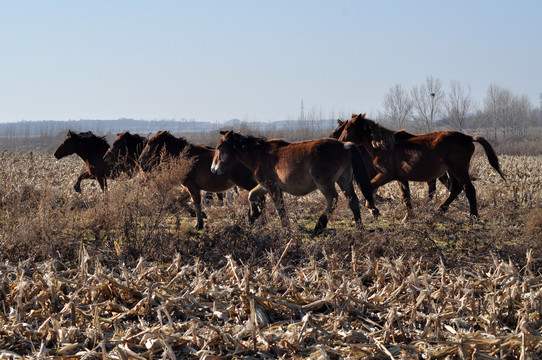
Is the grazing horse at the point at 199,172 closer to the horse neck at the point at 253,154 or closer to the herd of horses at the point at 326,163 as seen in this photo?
the herd of horses at the point at 326,163

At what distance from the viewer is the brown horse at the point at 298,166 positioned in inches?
456

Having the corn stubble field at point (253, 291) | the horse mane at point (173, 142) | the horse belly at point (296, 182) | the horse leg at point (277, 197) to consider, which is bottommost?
the corn stubble field at point (253, 291)

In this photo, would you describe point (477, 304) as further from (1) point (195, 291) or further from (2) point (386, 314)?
(1) point (195, 291)

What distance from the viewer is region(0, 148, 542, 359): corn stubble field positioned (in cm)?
576

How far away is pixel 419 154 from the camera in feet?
43.0

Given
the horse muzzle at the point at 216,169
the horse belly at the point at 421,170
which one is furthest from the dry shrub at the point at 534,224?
the horse muzzle at the point at 216,169

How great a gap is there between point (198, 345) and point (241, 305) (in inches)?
40.9

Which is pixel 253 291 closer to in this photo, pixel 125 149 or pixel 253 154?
pixel 253 154

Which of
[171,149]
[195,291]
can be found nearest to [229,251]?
[195,291]

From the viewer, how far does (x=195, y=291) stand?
6910 mm

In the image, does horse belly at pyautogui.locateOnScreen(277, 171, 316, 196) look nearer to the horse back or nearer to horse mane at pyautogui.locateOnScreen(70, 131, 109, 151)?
the horse back

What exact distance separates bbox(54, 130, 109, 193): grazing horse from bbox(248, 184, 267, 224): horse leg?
235 inches

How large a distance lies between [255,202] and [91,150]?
701 centimetres

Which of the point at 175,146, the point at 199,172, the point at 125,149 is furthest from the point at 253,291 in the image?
the point at 125,149
